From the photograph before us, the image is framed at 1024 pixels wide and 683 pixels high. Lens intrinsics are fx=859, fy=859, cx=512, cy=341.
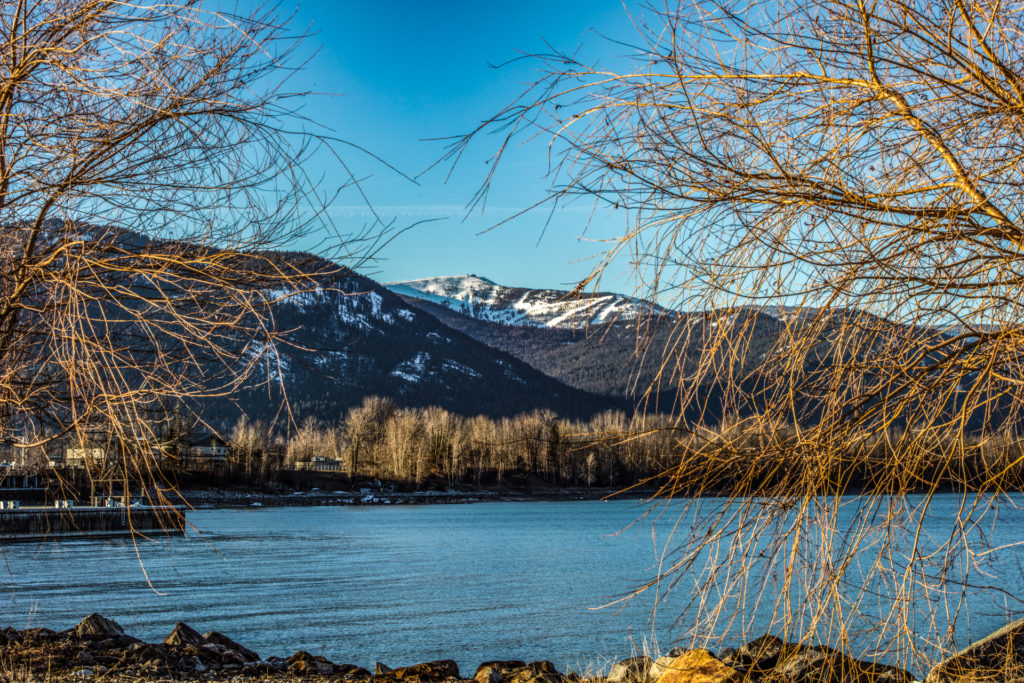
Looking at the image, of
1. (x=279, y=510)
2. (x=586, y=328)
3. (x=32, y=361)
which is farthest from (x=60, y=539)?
(x=586, y=328)

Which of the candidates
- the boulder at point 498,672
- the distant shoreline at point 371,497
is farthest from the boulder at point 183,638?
the distant shoreline at point 371,497

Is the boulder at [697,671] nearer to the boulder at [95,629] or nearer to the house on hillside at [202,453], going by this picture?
the house on hillside at [202,453]

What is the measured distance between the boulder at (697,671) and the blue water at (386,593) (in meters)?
0.77

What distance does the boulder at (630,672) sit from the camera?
9820mm

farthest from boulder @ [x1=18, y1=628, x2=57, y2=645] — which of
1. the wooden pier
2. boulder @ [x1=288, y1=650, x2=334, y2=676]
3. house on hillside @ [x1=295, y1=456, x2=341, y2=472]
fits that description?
house on hillside @ [x1=295, y1=456, x2=341, y2=472]

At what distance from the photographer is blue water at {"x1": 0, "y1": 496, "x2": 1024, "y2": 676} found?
679 inches

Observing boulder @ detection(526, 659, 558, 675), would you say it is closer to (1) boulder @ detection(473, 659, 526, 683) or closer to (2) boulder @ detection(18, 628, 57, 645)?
(1) boulder @ detection(473, 659, 526, 683)

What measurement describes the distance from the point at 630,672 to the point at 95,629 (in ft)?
26.3

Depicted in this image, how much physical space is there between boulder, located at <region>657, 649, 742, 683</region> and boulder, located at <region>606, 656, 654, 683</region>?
0.39 metres

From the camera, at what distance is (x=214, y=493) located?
252 ft

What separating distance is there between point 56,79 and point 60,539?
1698 inches

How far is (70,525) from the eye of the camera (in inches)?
1533

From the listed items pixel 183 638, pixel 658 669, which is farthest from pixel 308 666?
pixel 658 669

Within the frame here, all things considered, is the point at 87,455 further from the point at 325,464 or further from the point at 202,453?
the point at 325,464
